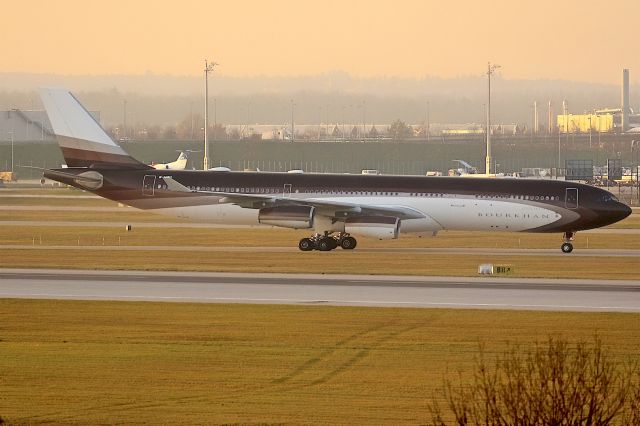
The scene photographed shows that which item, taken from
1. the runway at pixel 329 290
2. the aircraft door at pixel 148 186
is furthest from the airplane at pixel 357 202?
the runway at pixel 329 290

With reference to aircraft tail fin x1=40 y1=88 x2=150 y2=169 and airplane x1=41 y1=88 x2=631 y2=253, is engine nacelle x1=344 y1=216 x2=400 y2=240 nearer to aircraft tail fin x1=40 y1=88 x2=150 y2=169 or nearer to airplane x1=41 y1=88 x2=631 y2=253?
airplane x1=41 y1=88 x2=631 y2=253

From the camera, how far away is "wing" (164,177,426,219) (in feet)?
212

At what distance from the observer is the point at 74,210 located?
101 meters

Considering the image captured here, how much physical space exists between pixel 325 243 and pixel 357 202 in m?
3.35

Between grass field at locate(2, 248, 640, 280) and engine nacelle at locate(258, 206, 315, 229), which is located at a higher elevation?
engine nacelle at locate(258, 206, 315, 229)

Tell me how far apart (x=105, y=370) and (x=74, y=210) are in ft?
236

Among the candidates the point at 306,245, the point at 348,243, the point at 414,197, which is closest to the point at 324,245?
the point at 306,245

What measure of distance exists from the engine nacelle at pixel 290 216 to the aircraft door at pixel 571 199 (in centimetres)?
1369

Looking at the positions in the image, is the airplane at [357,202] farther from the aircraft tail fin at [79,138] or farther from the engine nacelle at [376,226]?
the aircraft tail fin at [79,138]

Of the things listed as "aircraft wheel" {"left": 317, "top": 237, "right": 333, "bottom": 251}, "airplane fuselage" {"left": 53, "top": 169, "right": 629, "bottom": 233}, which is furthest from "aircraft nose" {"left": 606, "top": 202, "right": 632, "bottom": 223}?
"aircraft wheel" {"left": 317, "top": 237, "right": 333, "bottom": 251}

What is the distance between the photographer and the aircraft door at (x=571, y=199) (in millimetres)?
65625

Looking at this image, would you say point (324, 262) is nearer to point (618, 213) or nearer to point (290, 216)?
point (290, 216)

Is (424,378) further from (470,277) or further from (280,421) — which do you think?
(470,277)

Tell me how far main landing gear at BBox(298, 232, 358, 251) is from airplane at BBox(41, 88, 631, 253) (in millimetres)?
53
